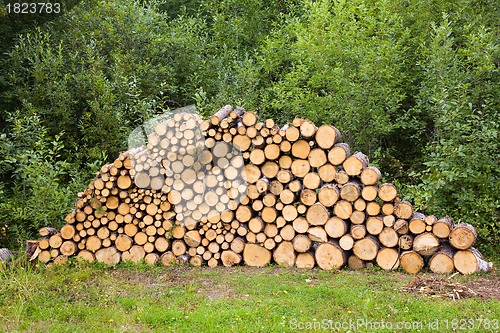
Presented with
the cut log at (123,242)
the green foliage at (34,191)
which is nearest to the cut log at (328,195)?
the cut log at (123,242)

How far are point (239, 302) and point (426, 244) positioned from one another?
7.79ft

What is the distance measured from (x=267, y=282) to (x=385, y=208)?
5.63ft

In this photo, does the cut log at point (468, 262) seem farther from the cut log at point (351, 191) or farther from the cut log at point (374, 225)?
the cut log at point (351, 191)

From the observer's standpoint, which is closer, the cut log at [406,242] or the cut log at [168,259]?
the cut log at [406,242]

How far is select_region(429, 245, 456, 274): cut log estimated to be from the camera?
4.62m

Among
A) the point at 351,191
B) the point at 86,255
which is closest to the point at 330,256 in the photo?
the point at 351,191

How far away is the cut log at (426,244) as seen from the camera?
184 inches

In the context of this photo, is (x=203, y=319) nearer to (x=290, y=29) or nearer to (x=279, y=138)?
(x=279, y=138)

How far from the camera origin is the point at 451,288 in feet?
13.4

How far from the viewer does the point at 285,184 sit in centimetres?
523

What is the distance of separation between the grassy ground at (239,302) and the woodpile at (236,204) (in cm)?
36

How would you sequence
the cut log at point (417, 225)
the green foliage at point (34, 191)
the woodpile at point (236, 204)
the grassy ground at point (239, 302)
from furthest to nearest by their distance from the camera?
the green foliage at point (34, 191)
the woodpile at point (236, 204)
the cut log at point (417, 225)
the grassy ground at point (239, 302)

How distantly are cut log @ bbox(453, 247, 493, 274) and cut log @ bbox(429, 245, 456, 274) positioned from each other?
6cm

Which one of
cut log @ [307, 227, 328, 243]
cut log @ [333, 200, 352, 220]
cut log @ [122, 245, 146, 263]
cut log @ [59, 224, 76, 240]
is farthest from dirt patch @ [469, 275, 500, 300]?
cut log @ [59, 224, 76, 240]
